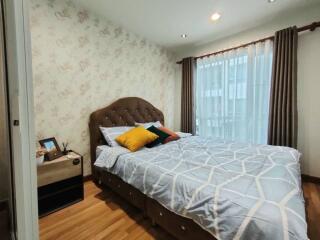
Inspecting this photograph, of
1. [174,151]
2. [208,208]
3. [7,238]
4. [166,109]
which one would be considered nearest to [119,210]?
[174,151]

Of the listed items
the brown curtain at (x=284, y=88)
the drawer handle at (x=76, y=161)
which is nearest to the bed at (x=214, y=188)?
the drawer handle at (x=76, y=161)

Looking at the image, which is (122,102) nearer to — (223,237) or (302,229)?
(223,237)

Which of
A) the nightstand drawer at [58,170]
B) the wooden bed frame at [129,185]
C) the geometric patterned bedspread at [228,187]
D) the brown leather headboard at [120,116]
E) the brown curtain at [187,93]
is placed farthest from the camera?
the brown curtain at [187,93]

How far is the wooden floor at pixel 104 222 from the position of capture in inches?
60.9

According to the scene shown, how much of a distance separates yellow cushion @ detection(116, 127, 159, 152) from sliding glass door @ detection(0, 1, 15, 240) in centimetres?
129

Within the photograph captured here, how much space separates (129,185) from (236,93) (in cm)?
240

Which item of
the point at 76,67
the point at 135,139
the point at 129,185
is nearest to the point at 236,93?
the point at 135,139

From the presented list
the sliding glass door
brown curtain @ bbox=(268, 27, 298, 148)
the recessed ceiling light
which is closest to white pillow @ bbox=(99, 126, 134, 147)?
the sliding glass door

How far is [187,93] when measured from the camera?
3.79m

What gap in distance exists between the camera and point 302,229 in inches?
34.5

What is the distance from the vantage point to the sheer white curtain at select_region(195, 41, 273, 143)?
112 inches

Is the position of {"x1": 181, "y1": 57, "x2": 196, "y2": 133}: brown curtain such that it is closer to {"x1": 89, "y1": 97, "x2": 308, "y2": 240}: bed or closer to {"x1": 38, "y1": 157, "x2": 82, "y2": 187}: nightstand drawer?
{"x1": 89, "y1": 97, "x2": 308, "y2": 240}: bed

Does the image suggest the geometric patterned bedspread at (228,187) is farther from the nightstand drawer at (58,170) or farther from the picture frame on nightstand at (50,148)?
the picture frame on nightstand at (50,148)

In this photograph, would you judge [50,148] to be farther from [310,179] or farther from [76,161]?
[310,179]
